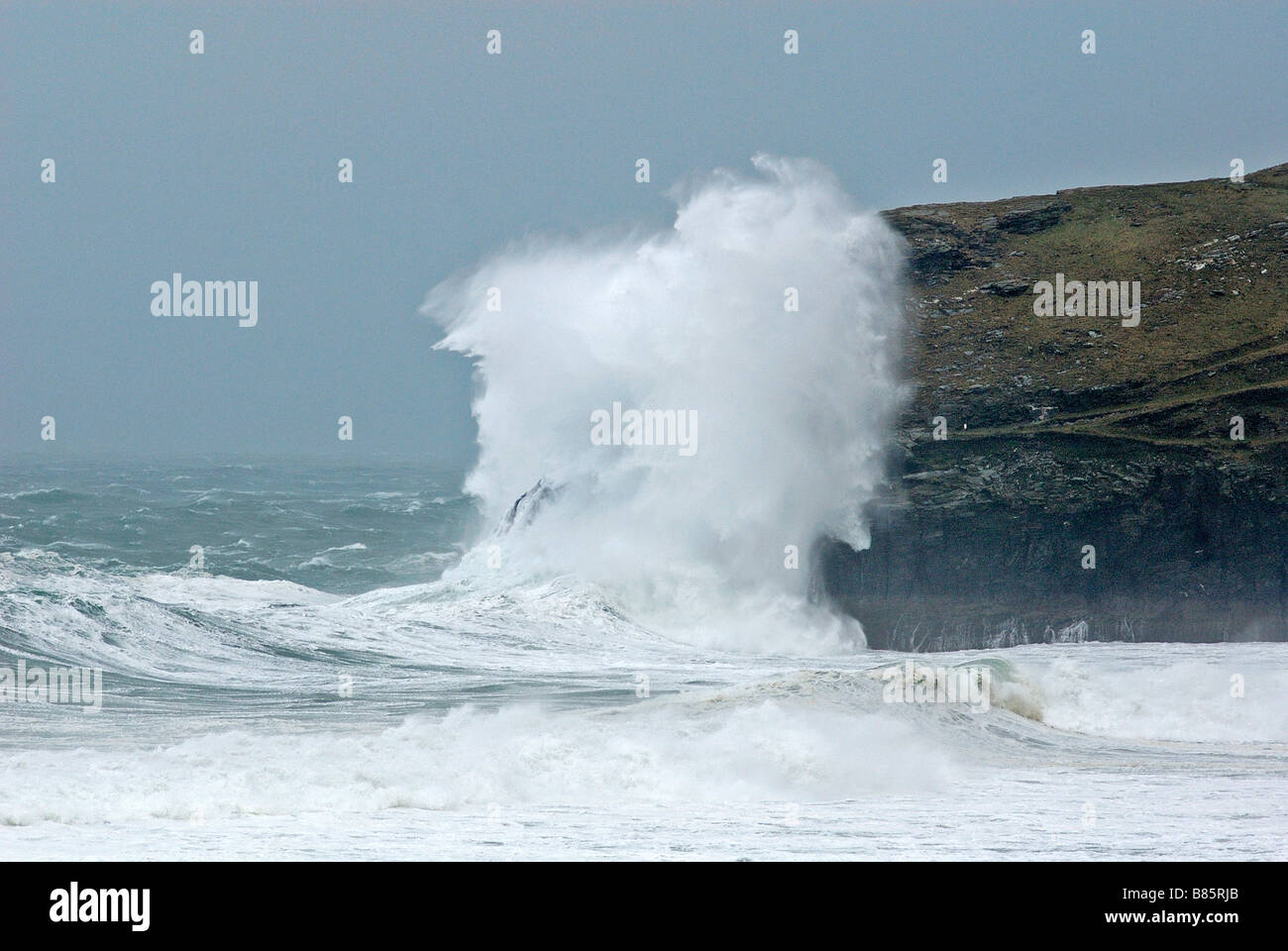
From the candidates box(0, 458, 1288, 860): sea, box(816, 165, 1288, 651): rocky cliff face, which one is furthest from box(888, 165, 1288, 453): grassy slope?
box(0, 458, 1288, 860): sea

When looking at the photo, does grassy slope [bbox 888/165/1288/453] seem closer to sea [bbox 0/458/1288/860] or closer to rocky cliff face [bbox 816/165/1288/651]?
rocky cliff face [bbox 816/165/1288/651]

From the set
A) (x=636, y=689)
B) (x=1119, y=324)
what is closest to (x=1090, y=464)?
(x=1119, y=324)

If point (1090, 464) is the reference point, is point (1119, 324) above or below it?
above

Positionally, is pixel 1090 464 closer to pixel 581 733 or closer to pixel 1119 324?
pixel 1119 324

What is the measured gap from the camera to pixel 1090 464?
28516 mm

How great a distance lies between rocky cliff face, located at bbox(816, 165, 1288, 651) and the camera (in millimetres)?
26438

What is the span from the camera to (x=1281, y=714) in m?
18.4

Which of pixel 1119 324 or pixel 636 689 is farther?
pixel 1119 324

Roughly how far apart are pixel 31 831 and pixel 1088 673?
15.0 m

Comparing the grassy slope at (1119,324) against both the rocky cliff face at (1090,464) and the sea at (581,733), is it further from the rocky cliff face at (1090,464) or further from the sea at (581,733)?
the sea at (581,733)

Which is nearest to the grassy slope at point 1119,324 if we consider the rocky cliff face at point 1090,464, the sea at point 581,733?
the rocky cliff face at point 1090,464

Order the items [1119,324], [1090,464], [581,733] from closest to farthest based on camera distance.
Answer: [581,733], [1090,464], [1119,324]

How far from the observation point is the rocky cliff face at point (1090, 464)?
86.7 ft

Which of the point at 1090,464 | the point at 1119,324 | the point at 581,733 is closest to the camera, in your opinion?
the point at 581,733
